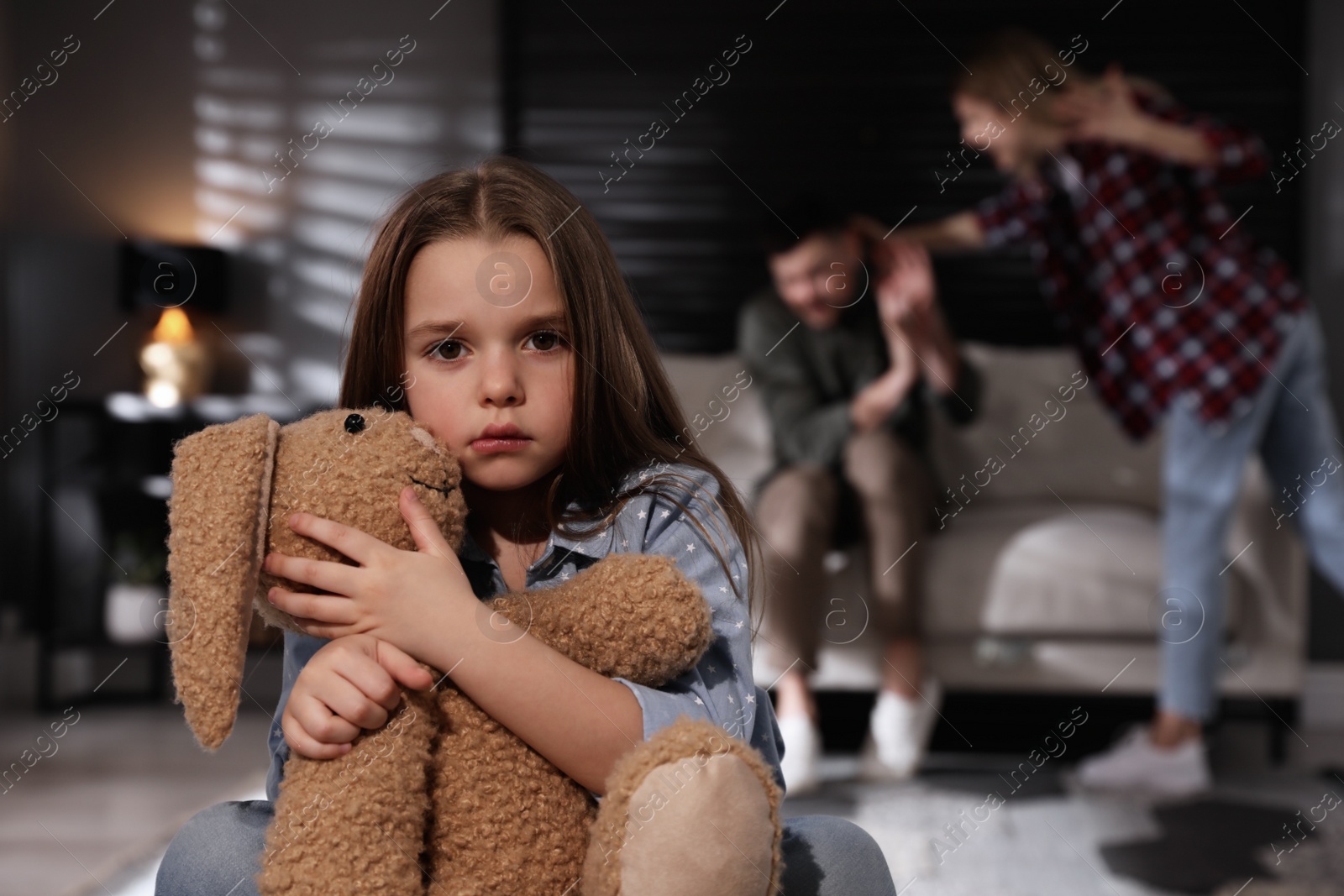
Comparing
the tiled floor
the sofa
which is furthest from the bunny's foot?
the sofa

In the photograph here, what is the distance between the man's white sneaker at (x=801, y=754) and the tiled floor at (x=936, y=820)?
0.05 m

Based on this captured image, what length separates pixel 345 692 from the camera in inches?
24.4

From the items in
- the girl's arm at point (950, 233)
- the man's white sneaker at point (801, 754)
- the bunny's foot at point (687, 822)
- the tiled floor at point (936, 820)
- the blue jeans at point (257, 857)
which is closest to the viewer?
the bunny's foot at point (687, 822)

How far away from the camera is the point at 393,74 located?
10.3ft

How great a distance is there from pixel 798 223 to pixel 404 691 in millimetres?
2283

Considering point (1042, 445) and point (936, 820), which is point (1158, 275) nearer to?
point (1042, 445)

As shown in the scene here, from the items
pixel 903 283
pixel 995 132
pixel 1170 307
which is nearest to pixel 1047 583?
pixel 1170 307

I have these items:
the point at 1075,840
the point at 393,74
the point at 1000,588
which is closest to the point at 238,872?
the point at 1075,840

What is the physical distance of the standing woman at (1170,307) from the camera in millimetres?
2164

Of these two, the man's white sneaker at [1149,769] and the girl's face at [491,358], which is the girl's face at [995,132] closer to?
the man's white sneaker at [1149,769]

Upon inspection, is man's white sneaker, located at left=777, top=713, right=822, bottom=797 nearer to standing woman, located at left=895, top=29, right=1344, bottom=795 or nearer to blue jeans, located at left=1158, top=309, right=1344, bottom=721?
standing woman, located at left=895, top=29, right=1344, bottom=795

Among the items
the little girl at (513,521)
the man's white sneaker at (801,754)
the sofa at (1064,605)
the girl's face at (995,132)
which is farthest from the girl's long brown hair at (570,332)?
the girl's face at (995,132)

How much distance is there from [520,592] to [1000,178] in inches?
97.7

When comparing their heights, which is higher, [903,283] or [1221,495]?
[903,283]
